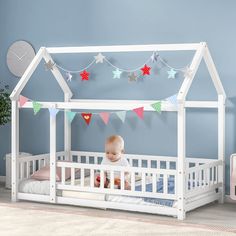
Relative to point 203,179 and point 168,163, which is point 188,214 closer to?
point 203,179

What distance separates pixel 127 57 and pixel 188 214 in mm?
1512

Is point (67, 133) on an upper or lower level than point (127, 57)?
lower

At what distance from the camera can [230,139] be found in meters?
4.78

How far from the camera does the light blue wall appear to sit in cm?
480

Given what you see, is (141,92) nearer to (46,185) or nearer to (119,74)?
(119,74)

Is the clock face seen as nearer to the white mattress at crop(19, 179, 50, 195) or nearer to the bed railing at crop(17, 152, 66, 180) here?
the bed railing at crop(17, 152, 66, 180)

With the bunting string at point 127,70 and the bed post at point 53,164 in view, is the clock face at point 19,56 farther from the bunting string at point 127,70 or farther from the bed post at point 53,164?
the bed post at point 53,164

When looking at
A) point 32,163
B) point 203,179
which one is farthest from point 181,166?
point 32,163

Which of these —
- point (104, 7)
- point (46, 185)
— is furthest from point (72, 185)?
point (104, 7)

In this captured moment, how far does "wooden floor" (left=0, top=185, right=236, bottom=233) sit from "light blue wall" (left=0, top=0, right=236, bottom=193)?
1.44 ft

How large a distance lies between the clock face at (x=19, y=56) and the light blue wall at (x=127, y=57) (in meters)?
0.07

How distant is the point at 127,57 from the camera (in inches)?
203

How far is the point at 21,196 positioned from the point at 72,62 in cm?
132

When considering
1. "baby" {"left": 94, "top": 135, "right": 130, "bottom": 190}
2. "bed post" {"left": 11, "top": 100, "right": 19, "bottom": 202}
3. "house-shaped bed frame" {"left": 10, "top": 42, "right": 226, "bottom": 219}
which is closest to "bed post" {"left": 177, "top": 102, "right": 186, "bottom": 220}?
"house-shaped bed frame" {"left": 10, "top": 42, "right": 226, "bottom": 219}
